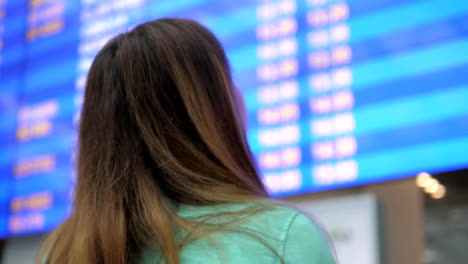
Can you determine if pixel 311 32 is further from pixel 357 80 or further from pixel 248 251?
pixel 248 251

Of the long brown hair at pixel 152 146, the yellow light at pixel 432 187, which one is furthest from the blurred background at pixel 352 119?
the long brown hair at pixel 152 146

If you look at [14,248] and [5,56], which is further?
[5,56]

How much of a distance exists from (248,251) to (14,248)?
3.66 feet

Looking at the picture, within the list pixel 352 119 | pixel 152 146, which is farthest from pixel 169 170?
pixel 352 119

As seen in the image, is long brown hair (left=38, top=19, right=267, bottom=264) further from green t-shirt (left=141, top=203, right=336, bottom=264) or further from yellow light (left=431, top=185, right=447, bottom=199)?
yellow light (left=431, top=185, right=447, bottom=199)

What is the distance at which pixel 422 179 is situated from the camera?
1159 millimetres

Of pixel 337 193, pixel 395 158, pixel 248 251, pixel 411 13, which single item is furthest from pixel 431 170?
pixel 248 251

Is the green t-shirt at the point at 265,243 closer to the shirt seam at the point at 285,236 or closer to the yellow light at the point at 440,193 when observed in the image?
the shirt seam at the point at 285,236

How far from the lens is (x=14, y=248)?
5.34ft

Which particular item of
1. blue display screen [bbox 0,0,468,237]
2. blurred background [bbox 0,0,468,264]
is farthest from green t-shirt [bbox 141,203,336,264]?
blue display screen [bbox 0,0,468,237]

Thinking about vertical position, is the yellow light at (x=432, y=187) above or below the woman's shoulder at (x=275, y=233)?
below

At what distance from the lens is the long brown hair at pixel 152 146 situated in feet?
2.38

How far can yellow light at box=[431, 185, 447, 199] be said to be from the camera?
1146 mm

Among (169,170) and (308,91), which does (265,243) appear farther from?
(308,91)
